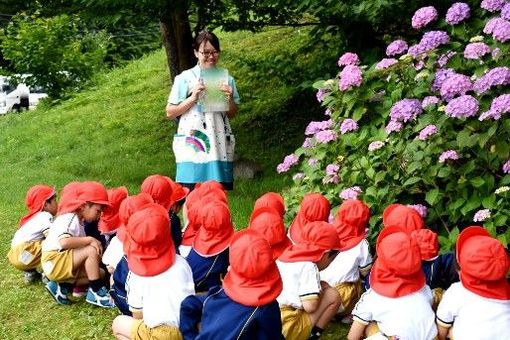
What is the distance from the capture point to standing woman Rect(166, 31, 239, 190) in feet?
17.0

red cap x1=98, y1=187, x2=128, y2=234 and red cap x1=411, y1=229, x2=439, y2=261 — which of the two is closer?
red cap x1=411, y1=229, x2=439, y2=261

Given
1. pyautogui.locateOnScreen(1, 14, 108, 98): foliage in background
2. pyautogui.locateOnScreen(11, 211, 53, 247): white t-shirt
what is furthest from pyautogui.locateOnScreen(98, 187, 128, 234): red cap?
pyautogui.locateOnScreen(1, 14, 108, 98): foliage in background

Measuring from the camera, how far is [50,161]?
11.0m

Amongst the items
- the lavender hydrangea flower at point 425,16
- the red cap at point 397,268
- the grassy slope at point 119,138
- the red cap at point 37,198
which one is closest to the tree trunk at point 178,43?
the grassy slope at point 119,138

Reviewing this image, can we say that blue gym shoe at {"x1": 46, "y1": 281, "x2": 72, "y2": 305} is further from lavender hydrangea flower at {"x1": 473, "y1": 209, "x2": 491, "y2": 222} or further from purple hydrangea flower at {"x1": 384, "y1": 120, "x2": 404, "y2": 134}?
lavender hydrangea flower at {"x1": 473, "y1": 209, "x2": 491, "y2": 222}

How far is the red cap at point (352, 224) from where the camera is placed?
4.17 metres

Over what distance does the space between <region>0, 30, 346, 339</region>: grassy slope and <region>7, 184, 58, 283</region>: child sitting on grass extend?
289 mm

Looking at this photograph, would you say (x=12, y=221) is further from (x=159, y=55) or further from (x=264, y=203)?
(x=159, y=55)

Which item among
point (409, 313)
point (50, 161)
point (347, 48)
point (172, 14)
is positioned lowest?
point (50, 161)

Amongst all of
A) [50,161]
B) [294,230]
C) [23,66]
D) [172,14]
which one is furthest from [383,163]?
[23,66]

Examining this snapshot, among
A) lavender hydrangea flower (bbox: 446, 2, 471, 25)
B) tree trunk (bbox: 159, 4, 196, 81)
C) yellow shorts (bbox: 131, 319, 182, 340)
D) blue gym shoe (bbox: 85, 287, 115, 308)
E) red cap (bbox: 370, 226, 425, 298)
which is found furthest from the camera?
tree trunk (bbox: 159, 4, 196, 81)

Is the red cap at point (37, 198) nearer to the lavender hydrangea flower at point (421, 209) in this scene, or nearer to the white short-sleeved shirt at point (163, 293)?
the white short-sleeved shirt at point (163, 293)

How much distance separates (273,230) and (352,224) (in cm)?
57

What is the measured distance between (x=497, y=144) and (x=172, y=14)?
436 centimetres
